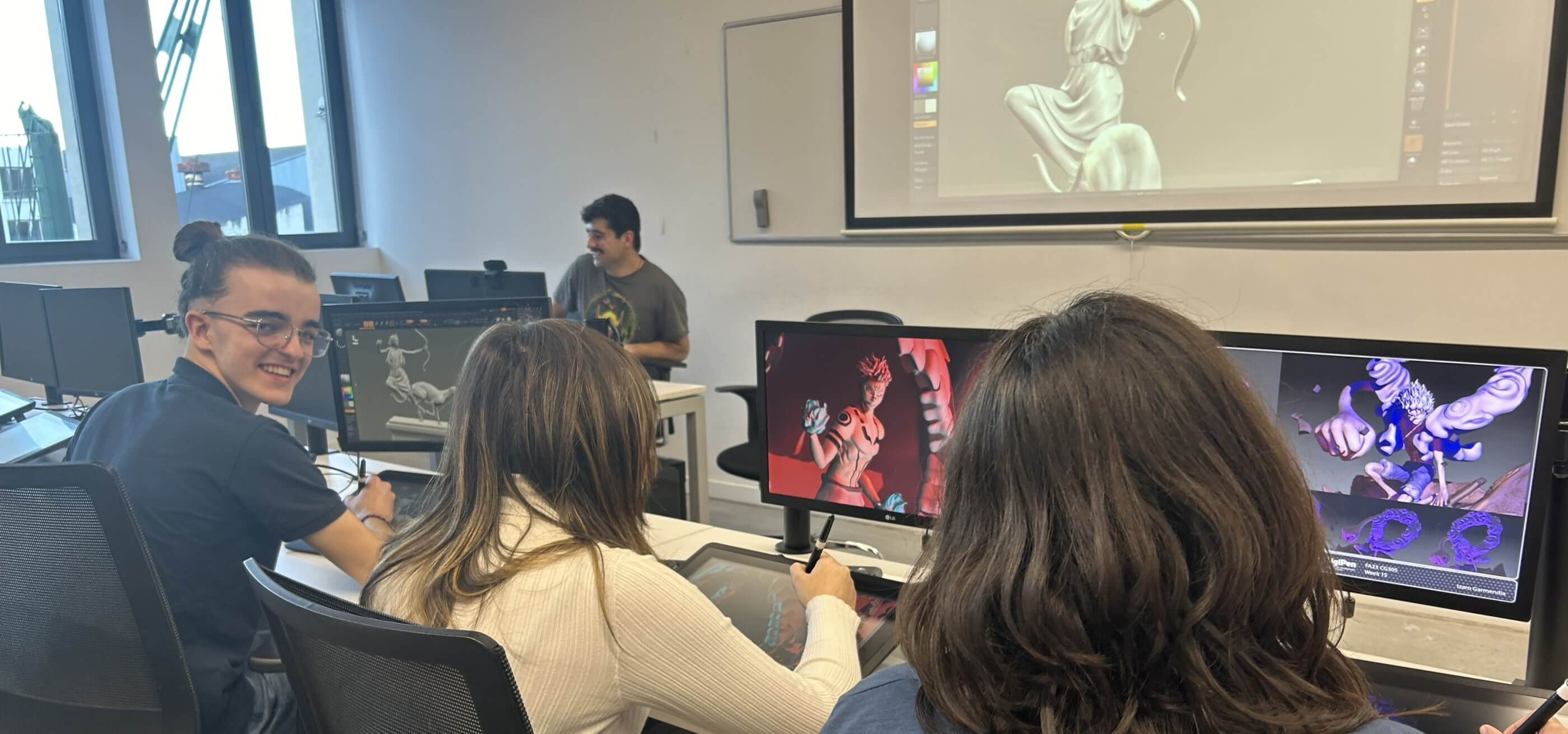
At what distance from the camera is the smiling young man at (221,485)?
4.14 ft

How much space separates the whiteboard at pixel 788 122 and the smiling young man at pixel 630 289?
1.47 ft

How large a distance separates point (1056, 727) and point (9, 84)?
15.4 feet

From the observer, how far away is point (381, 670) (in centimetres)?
70

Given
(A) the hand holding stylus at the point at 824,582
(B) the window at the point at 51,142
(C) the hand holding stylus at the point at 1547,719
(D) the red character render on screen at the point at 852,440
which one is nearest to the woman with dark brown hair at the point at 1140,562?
(C) the hand holding stylus at the point at 1547,719

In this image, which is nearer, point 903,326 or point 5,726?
point 5,726

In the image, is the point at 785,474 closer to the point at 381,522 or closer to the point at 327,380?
the point at 381,522

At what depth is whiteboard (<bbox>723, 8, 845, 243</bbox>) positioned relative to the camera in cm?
331

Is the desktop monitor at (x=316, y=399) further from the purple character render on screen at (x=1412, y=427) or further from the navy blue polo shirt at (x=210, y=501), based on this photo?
the purple character render on screen at (x=1412, y=427)

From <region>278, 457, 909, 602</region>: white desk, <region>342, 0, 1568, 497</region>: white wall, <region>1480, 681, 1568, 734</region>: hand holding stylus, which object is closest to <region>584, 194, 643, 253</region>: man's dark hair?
<region>342, 0, 1568, 497</region>: white wall

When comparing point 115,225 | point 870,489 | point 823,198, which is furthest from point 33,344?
point 870,489

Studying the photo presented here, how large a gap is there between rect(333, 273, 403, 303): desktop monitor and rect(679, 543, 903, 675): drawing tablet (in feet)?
5.29

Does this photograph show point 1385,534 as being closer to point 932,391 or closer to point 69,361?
point 932,391

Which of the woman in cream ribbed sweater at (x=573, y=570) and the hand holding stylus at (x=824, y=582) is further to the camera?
the hand holding stylus at (x=824, y=582)

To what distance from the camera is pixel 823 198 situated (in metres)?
3.41
